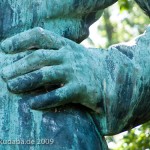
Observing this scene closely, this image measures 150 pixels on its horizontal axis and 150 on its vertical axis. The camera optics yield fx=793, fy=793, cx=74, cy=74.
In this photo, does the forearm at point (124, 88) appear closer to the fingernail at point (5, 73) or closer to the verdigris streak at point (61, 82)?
the verdigris streak at point (61, 82)

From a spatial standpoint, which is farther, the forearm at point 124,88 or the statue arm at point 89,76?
the forearm at point 124,88

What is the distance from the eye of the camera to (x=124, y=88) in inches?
118

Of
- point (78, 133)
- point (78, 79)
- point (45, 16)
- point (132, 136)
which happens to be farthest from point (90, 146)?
point (132, 136)

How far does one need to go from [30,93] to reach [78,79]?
7.2 inches

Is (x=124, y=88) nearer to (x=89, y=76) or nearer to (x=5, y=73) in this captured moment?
(x=89, y=76)

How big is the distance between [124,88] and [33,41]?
388 mm

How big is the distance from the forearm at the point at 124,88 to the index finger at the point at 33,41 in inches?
8.5

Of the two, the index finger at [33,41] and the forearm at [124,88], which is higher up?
the index finger at [33,41]

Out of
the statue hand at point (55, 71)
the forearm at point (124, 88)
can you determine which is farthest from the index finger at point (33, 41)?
the forearm at point (124, 88)

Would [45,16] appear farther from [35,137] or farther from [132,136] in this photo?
[132,136]

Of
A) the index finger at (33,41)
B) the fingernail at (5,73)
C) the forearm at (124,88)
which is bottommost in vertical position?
the forearm at (124,88)

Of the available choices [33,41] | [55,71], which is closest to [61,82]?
[55,71]

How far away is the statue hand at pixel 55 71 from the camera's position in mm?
2836

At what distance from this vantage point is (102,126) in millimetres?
3029
